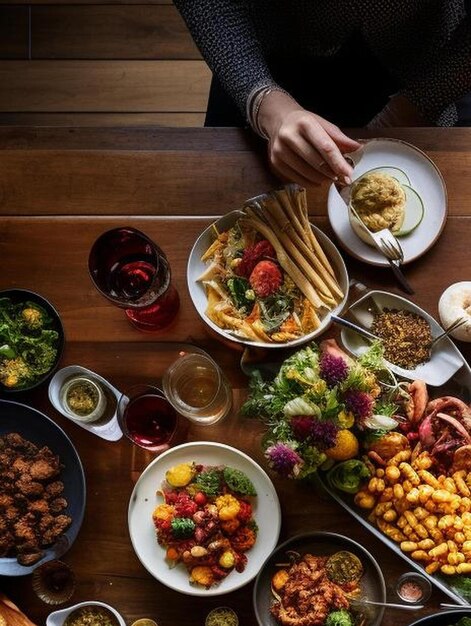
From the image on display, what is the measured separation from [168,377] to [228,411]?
0.15m

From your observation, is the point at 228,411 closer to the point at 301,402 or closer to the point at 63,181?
the point at 301,402

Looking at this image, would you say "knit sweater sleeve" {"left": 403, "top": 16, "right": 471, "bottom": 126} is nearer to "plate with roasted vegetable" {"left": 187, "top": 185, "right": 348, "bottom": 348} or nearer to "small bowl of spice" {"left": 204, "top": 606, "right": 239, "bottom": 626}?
"plate with roasted vegetable" {"left": 187, "top": 185, "right": 348, "bottom": 348}

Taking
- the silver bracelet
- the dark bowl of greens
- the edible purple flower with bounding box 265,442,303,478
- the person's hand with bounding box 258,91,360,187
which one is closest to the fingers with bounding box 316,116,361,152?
the person's hand with bounding box 258,91,360,187

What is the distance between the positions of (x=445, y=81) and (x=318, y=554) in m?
1.10

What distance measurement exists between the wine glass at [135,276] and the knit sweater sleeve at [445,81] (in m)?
0.72

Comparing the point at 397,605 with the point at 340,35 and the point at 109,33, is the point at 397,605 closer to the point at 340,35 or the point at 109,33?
the point at 340,35

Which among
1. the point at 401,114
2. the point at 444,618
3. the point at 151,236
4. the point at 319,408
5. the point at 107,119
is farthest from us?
the point at 107,119

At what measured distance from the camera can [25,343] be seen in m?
1.56

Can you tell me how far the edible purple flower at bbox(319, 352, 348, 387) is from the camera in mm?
1330

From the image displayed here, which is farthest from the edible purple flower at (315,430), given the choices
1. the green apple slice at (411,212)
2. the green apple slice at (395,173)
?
the green apple slice at (395,173)

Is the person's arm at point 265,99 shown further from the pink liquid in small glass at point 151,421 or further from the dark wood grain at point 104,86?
the dark wood grain at point 104,86

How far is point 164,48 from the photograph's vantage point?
2613 mm

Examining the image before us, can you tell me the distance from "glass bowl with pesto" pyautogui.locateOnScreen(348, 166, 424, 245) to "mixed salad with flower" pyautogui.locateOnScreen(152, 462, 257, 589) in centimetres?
61

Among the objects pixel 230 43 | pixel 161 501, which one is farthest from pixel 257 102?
pixel 161 501
